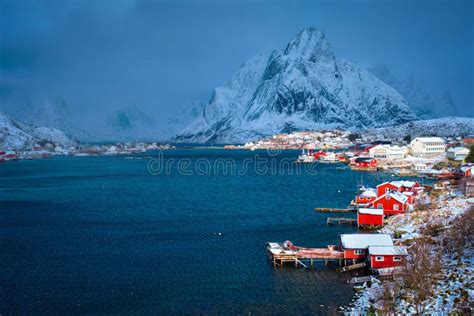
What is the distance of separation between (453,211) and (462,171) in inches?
795

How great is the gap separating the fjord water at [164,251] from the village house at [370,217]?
0.98 meters

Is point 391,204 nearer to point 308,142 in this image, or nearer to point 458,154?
point 458,154

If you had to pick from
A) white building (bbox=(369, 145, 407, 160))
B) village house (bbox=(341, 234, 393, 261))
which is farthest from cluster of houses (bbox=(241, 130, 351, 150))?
village house (bbox=(341, 234, 393, 261))

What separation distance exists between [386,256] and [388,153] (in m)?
61.9

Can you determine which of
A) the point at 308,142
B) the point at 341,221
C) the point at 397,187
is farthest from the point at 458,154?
the point at 308,142

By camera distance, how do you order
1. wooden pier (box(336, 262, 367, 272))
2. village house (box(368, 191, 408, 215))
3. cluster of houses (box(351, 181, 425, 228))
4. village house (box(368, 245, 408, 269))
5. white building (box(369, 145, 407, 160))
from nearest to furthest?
village house (box(368, 245, 408, 269)), wooden pier (box(336, 262, 367, 272)), cluster of houses (box(351, 181, 425, 228)), village house (box(368, 191, 408, 215)), white building (box(369, 145, 407, 160))

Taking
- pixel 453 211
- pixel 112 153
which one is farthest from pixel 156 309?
pixel 112 153

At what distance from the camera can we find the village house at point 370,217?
96.0 feet

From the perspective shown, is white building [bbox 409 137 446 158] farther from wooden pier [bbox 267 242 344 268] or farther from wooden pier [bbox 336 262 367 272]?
wooden pier [bbox 336 262 367 272]

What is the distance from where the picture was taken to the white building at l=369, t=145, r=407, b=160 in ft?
257

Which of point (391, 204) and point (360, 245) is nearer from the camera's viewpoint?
point (360, 245)

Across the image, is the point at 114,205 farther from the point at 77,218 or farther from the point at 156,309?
the point at 156,309

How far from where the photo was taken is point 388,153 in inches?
3137

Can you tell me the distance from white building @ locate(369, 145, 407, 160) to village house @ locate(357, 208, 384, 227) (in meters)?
50.8
